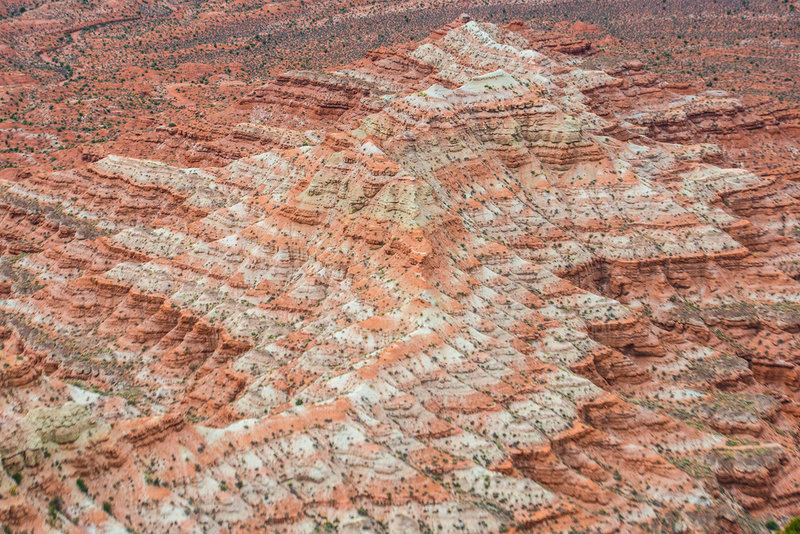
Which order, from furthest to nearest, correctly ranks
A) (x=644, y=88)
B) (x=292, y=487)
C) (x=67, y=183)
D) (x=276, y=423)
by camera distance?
1. (x=644, y=88)
2. (x=67, y=183)
3. (x=276, y=423)
4. (x=292, y=487)

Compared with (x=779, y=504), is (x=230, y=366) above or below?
above

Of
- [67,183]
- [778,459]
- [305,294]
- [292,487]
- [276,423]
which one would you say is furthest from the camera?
[67,183]

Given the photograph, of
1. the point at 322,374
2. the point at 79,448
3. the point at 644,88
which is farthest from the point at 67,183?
the point at 644,88

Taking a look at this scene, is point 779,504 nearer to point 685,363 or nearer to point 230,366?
point 685,363

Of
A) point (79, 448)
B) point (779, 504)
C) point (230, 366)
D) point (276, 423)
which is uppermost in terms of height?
point (79, 448)

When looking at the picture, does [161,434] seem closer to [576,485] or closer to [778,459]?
[576,485]

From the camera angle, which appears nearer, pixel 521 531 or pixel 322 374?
pixel 521 531

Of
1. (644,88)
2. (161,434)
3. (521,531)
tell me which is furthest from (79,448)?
(644,88)
